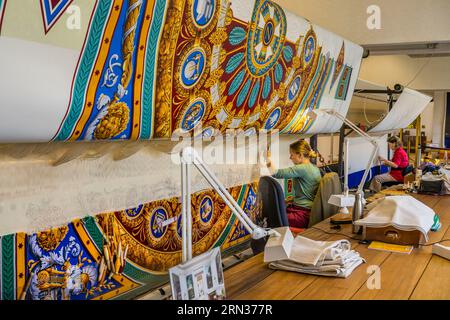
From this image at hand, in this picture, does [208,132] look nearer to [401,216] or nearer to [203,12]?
[203,12]

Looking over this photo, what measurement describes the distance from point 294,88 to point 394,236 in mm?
1558

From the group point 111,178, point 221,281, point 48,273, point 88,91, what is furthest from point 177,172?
point 221,281

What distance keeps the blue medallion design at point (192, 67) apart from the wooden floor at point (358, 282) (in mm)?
999

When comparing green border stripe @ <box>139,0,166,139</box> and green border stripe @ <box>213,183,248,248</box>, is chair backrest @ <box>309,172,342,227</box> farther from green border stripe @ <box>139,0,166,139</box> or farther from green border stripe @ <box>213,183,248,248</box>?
green border stripe @ <box>139,0,166,139</box>

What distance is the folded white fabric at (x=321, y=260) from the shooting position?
2.00 m

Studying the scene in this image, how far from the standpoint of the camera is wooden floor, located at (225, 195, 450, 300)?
1809 mm

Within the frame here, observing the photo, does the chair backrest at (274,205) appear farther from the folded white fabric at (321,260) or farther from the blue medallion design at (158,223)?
the folded white fabric at (321,260)

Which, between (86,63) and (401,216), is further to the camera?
(401,216)

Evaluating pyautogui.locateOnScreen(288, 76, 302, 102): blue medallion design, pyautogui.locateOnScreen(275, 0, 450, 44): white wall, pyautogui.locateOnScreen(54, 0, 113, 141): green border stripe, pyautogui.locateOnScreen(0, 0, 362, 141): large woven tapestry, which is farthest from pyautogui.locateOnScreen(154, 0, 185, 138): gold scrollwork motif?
pyautogui.locateOnScreen(275, 0, 450, 44): white wall

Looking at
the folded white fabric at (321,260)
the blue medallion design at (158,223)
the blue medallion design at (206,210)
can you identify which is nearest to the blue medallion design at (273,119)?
the blue medallion design at (206,210)

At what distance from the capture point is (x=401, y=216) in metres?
2.50

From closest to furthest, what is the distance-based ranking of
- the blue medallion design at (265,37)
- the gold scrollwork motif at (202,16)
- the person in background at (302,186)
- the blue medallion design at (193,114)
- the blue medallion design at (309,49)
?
the gold scrollwork motif at (202,16) < the blue medallion design at (193,114) < the blue medallion design at (265,37) < the blue medallion design at (309,49) < the person in background at (302,186)

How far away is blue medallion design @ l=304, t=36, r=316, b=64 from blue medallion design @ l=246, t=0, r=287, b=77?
0.38 m

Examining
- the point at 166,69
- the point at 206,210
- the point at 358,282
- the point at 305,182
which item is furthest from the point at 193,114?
the point at 305,182
